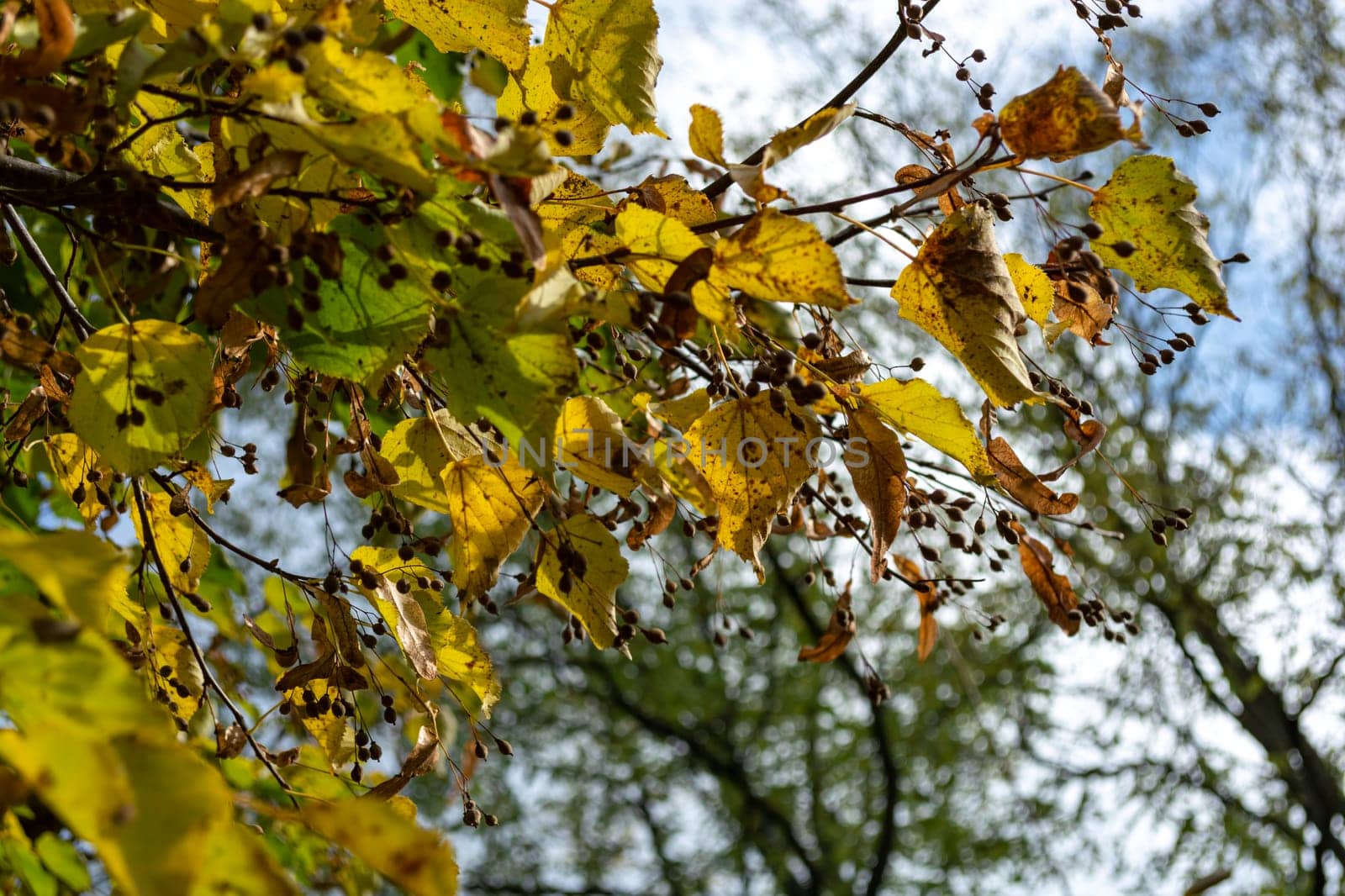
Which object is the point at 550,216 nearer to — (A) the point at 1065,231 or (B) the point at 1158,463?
(A) the point at 1065,231

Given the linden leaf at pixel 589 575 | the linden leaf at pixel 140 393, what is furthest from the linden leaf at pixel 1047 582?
the linden leaf at pixel 140 393

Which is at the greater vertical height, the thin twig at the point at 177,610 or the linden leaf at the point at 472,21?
the linden leaf at the point at 472,21

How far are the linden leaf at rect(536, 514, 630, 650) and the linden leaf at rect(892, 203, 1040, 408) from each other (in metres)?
0.35

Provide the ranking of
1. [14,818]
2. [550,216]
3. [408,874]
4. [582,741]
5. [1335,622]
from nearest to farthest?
1. [408,874]
2. [550,216]
3. [14,818]
4. [1335,622]
5. [582,741]

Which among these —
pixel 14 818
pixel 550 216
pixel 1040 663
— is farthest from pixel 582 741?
pixel 550 216

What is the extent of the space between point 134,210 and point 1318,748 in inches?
269

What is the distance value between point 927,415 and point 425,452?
45cm

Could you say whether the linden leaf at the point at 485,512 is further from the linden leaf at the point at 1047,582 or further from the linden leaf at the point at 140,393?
the linden leaf at the point at 1047,582

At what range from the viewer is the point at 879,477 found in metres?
0.85

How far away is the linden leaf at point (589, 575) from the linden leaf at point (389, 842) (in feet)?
1.28

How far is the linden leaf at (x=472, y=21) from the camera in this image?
2.87 ft

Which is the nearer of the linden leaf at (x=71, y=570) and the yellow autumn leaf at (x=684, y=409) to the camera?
the linden leaf at (x=71, y=570)

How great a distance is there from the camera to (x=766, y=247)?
687 millimetres

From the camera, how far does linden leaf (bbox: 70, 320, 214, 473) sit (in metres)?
0.75
